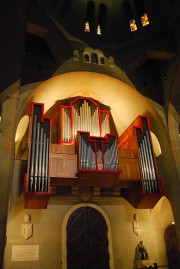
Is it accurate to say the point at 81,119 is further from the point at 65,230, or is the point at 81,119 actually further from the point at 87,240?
the point at 87,240

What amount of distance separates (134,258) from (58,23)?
11146 mm

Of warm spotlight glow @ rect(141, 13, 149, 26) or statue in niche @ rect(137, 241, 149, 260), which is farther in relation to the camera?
warm spotlight glow @ rect(141, 13, 149, 26)

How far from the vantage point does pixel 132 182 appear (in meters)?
11.1

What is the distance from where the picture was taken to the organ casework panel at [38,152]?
9539 millimetres

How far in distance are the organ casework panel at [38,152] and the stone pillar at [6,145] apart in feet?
3.11

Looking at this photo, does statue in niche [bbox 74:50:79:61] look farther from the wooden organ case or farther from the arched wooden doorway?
the arched wooden doorway

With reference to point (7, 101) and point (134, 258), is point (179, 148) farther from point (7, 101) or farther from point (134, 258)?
point (7, 101)

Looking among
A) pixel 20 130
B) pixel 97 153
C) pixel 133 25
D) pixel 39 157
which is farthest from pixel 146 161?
pixel 133 25

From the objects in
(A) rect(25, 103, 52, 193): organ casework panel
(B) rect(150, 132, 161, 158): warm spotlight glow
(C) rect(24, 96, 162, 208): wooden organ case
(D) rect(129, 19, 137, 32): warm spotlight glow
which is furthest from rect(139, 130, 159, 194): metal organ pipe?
→ (D) rect(129, 19, 137, 32): warm spotlight glow

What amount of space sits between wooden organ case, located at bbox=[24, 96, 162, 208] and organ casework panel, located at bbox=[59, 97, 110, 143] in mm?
48

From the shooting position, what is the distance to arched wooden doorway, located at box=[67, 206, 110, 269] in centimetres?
1098

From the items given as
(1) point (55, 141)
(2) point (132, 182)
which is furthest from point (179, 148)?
(1) point (55, 141)

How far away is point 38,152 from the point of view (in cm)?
1023

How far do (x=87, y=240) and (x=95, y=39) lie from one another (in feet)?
31.6
